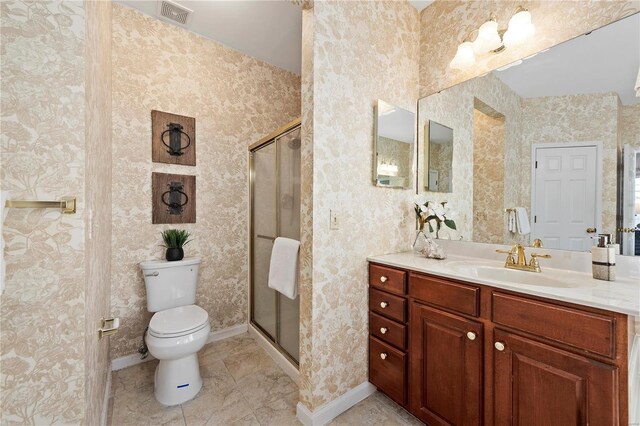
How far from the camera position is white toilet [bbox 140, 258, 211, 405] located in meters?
1.59

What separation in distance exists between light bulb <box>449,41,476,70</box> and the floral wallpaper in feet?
6.20

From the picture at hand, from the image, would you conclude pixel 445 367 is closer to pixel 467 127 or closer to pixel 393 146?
pixel 393 146

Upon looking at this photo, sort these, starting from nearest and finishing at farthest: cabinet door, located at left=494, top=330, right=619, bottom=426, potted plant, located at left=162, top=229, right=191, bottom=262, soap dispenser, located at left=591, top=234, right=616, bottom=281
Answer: cabinet door, located at left=494, top=330, right=619, bottom=426, soap dispenser, located at left=591, top=234, right=616, bottom=281, potted plant, located at left=162, top=229, right=191, bottom=262

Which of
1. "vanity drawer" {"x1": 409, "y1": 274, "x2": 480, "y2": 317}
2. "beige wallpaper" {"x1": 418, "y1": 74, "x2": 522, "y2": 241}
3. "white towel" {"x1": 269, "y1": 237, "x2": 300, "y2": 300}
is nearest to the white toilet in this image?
"white towel" {"x1": 269, "y1": 237, "x2": 300, "y2": 300}

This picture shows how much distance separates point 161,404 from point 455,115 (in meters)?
2.71

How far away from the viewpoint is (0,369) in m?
0.69

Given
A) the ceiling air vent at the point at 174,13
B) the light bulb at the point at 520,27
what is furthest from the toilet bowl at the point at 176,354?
the light bulb at the point at 520,27

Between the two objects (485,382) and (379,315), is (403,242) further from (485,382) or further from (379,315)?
(485,382)

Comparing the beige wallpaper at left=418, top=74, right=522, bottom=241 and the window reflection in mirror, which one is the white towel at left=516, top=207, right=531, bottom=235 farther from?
the window reflection in mirror

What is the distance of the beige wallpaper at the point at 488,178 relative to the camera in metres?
1.65

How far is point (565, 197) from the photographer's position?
141cm

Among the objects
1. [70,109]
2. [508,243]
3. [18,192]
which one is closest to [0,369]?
[18,192]

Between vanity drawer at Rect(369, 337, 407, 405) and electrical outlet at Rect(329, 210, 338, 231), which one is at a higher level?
electrical outlet at Rect(329, 210, 338, 231)

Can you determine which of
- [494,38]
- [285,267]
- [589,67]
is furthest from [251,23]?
[589,67]
